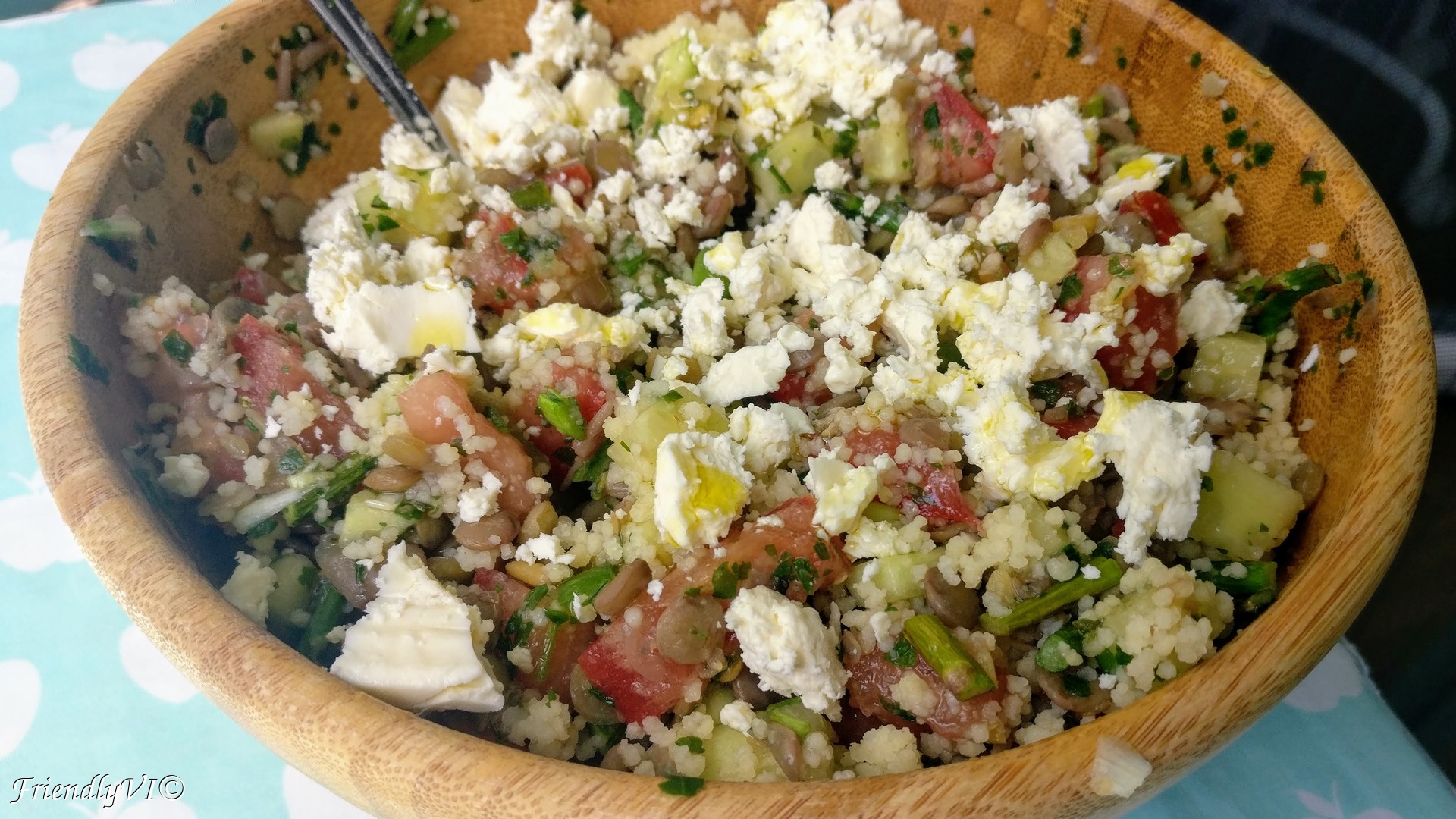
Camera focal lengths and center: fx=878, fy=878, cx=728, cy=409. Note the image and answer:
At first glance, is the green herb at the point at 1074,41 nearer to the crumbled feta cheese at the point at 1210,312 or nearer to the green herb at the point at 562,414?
the crumbled feta cheese at the point at 1210,312

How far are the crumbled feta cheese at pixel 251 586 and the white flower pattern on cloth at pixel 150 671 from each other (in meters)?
0.50

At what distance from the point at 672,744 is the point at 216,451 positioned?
31.2 inches

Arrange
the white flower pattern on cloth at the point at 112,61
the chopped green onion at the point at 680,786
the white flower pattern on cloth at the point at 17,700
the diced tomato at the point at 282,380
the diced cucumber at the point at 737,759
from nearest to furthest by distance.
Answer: the chopped green onion at the point at 680,786
the diced cucumber at the point at 737,759
the diced tomato at the point at 282,380
the white flower pattern on cloth at the point at 17,700
the white flower pattern on cloth at the point at 112,61

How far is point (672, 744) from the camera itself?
1.08 metres

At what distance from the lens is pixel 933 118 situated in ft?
5.32

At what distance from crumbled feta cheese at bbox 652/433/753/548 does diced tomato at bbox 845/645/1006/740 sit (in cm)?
26

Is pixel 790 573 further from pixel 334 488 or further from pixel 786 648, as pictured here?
pixel 334 488

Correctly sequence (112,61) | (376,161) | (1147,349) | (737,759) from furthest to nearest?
1. (112,61)
2. (376,161)
3. (1147,349)
4. (737,759)

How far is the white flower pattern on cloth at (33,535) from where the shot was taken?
5.46ft

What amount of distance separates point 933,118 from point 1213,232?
52cm

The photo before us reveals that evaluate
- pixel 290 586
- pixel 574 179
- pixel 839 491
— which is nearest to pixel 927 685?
pixel 839 491

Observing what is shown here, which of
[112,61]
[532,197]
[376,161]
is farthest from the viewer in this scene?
[112,61]

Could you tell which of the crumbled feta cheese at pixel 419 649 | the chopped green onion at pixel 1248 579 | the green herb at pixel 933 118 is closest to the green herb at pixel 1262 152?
the green herb at pixel 933 118

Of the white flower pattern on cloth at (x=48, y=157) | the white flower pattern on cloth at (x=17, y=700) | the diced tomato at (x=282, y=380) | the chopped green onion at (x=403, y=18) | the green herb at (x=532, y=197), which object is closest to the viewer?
the diced tomato at (x=282, y=380)
